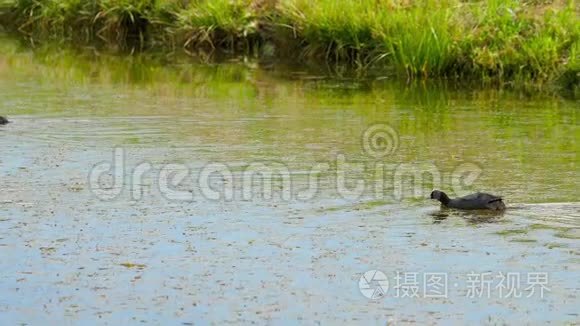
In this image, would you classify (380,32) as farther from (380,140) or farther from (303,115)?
(380,140)

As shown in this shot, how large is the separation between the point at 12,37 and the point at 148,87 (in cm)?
736

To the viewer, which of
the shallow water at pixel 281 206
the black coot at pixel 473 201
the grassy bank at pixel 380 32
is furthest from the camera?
the grassy bank at pixel 380 32

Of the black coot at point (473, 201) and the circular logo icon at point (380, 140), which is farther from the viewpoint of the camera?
the circular logo icon at point (380, 140)

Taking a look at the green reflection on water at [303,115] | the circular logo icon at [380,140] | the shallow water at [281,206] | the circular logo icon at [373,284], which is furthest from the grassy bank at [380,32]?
the circular logo icon at [373,284]

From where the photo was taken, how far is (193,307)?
23.8 feet

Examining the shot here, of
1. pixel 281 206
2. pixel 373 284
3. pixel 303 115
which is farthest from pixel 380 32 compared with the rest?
pixel 373 284

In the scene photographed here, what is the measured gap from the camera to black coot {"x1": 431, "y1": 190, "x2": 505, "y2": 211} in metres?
9.18

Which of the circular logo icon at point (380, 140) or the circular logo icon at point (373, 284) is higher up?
the circular logo icon at point (380, 140)

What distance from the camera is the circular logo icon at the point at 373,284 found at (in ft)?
24.5

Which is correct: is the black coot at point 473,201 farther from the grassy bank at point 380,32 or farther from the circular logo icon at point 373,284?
the grassy bank at point 380,32

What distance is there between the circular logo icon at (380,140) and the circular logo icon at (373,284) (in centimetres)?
357

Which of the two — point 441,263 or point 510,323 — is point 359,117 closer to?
point 441,263

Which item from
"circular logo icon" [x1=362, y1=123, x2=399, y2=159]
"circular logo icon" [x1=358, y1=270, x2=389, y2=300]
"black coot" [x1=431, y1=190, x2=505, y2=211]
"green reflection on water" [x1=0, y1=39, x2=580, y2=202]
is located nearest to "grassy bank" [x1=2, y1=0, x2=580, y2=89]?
"green reflection on water" [x1=0, y1=39, x2=580, y2=202]

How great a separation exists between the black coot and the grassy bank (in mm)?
5981
